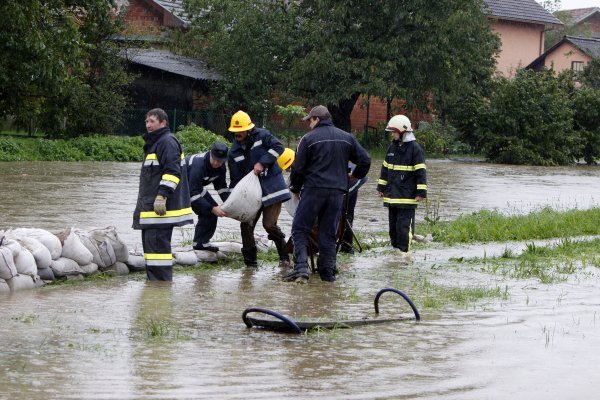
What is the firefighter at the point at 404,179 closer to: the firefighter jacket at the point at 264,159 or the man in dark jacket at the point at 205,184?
the firefighter jacket at the point at 264,159

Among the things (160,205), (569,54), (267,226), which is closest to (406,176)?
(267,226)

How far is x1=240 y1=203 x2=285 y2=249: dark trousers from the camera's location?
39.2 ft

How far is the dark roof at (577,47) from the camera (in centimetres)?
6631

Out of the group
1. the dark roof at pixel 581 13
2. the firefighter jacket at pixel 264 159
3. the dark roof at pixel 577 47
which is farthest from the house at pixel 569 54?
the firefighter jacket at pixel 264 159

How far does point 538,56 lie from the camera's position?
229 ft

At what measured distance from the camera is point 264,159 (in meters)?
11.6

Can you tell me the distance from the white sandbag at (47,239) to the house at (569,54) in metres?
58.6

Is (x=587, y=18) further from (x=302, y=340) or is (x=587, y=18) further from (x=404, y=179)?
(x=302, y=340)

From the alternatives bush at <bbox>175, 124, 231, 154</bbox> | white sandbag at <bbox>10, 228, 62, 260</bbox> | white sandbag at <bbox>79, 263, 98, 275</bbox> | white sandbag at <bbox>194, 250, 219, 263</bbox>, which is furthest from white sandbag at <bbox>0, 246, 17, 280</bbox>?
bush at <bbox>175, 124, 231, 154</bbox>

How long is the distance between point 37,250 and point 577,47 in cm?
6049

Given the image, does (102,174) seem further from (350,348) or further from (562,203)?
(350,348)

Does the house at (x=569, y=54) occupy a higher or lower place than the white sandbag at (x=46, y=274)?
higher

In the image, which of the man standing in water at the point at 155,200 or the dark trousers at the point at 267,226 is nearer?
the man standing in water at the point at 155,200

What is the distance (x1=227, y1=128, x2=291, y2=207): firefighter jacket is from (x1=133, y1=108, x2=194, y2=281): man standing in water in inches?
45.0
